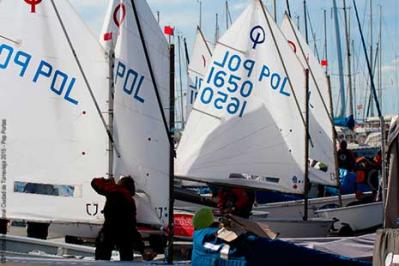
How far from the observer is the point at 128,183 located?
9.77 m

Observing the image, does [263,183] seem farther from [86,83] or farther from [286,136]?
[86,83]

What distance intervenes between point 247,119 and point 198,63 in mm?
11852

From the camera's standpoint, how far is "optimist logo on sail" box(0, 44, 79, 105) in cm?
1038

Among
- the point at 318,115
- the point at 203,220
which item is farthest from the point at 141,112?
the point at 318,115

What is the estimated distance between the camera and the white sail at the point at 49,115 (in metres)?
10.4

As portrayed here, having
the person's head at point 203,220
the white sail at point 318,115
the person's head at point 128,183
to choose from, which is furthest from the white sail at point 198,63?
the person's head at point 203,220

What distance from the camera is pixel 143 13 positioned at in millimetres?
10688

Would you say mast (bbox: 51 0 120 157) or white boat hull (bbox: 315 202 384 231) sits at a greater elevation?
mast (bbox: 51 0 120 157)

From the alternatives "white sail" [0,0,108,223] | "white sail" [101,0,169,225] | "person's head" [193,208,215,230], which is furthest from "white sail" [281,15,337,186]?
"person's head" [193,208,215,230]

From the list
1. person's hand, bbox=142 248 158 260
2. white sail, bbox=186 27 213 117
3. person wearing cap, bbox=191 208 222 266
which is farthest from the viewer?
white sail, bbox=186 27 213 117

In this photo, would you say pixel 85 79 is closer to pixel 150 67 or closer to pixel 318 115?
pixel 150 67

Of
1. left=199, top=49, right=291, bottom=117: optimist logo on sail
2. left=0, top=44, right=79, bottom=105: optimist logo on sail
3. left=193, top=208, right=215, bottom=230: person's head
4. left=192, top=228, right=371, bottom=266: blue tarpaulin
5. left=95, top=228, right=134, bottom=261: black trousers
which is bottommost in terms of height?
left=95, top=228, right=134, bottom=261: black trousers

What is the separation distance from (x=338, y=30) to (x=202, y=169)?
89.0 feet

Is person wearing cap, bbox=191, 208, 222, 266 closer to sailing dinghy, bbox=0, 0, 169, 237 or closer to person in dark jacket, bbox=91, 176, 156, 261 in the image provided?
person in dark jacket, bbox=91, 176, 156, 261
